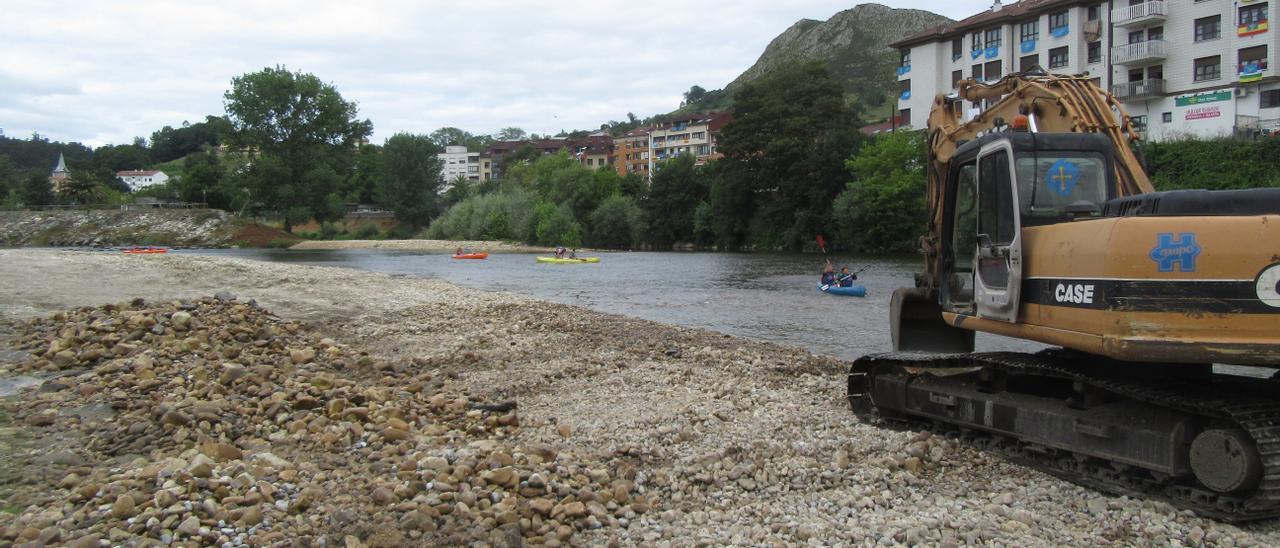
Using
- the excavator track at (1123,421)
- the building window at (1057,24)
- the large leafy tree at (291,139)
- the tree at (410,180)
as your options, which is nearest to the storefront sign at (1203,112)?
the building window at (1057,24)

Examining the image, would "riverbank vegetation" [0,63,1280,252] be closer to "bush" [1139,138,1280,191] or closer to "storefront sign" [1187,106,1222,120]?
"bush" [1139,138,1280,191]

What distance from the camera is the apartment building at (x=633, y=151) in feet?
516

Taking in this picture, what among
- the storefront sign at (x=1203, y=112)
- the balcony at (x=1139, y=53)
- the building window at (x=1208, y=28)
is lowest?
the storefront sign at (x=1203, y=112)

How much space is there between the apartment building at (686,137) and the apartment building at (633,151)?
180 inches

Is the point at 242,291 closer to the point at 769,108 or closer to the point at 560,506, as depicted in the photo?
the point at 560,506

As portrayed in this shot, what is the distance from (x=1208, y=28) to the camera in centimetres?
4878

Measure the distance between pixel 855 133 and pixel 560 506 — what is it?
67.2 meters

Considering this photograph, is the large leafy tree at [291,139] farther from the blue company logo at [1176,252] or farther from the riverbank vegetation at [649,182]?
the blue company logo at [1176,252]

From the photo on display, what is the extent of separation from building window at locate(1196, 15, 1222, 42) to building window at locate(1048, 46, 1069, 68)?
329 inches

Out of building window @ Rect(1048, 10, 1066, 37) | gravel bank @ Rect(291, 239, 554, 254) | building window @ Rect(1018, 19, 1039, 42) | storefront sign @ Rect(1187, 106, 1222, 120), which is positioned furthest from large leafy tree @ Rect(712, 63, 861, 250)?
storefront sign @ Rect(1187, 106, 1222, 120)

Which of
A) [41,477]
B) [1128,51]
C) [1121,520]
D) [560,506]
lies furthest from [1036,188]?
[1128,51]

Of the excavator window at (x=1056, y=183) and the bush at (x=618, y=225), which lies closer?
the excavator window at (x=1056, y=183)

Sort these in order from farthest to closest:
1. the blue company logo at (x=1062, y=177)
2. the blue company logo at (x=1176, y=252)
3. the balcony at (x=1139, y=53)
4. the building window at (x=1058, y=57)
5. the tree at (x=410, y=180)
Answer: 1. the tree at (x=410, y=180)
2. the building window at (x=1058, y=57)
3. the balcony at (x=1139, y=53)
4. the blue company logo at (x=1062, y=177)
5. the blue company logo at (x=1176, y=252)

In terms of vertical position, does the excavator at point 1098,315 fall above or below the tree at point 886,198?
below
